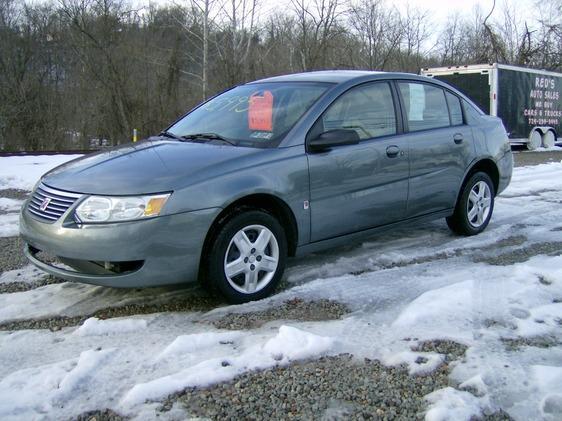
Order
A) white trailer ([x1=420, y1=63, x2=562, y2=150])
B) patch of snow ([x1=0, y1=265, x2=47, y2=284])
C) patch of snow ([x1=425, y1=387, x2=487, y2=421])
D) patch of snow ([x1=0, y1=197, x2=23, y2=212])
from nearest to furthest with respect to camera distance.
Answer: patch of snow ([x1=425, y1=387, x2=487, y2=421]), patch of snow ([x1=0, y1=265, x2=47, y2=284]), patch of snow ([x1=0, y1=197, x2=23, y2=212]), white trailer ([x1=420, y1=63, x2=562, y2=150])

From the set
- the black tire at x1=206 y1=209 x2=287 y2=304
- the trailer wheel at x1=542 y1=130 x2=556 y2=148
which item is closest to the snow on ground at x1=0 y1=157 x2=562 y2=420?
the black tire at x1=206 y1=209 x2=287 y2=304

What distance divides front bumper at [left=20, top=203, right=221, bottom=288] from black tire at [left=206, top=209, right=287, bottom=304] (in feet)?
0.45

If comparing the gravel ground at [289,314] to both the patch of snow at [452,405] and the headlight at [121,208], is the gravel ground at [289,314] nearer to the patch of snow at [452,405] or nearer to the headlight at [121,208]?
the headlight at [121,208]

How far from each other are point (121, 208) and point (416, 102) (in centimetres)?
306

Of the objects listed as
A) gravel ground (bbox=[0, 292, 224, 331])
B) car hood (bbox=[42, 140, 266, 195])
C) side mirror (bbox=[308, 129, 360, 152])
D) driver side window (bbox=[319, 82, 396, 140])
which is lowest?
gravel ground (bbox=[0, 292, 224, 331])

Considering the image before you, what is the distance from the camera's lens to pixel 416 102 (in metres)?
5.39

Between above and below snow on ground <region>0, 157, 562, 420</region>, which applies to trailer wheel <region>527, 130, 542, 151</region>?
above

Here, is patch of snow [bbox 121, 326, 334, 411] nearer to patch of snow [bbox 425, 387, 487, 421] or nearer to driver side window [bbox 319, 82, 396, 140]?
patch of snow [bbox 425, 387, 487, 421]

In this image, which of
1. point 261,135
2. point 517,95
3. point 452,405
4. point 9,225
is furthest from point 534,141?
point 452,405

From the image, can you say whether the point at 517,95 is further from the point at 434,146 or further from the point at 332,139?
the point at 332,139

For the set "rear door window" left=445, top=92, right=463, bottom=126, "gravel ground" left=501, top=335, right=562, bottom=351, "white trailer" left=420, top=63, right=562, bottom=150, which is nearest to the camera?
"gravel ground" left=501, top=335, right=562, bottom=351

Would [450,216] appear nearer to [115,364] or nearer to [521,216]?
[521,216]

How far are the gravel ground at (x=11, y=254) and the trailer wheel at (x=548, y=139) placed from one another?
18202 millimetres

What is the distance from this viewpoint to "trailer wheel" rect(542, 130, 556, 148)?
19625 millimetres
